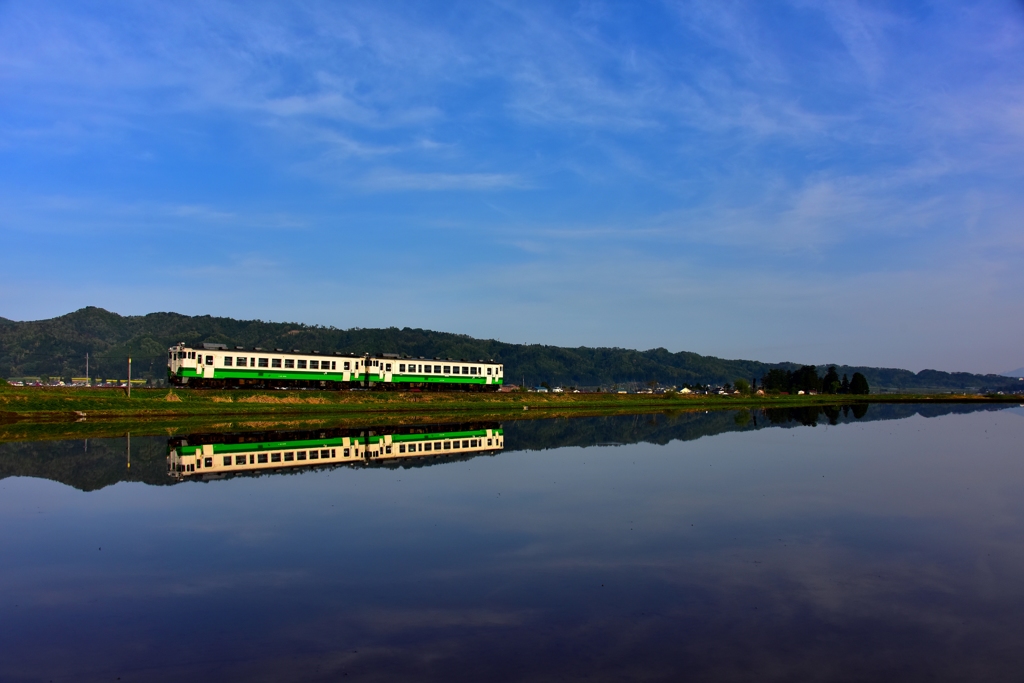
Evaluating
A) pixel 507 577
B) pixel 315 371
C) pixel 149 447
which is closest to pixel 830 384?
pixel 315 371

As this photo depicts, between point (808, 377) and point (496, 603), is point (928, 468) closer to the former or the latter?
point (496, 603)

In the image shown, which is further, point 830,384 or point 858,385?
point 830,384

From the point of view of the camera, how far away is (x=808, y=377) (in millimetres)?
153875

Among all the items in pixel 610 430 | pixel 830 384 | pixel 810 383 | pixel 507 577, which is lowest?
pixel 507 577

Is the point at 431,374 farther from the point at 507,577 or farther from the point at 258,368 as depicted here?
the point at 507,577

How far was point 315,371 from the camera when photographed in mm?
71625

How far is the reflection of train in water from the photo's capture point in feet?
93.7

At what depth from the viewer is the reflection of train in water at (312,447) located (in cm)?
2856

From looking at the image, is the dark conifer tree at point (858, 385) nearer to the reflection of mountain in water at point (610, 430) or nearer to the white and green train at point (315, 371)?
the white and green train at point (315, 371)

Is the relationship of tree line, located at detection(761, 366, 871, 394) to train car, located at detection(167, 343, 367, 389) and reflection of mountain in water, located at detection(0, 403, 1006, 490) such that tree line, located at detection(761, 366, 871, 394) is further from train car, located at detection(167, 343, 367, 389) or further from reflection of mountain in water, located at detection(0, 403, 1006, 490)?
train car, located at detection(167, 343, 367, 389)

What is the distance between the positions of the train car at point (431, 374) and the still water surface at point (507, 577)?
49.2m

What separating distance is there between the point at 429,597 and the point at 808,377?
508ft

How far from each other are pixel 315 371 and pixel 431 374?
540 inches

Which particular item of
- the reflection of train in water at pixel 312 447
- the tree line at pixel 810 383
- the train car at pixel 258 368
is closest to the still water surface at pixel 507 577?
the reflection of train in water at pixel 312 447
